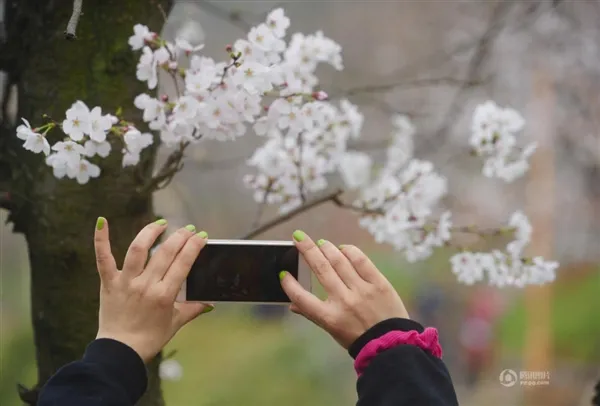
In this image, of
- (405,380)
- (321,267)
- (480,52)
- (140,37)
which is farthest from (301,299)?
(480,52)

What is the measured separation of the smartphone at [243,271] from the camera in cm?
69

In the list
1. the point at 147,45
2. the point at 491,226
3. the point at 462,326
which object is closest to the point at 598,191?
the point at 491,226

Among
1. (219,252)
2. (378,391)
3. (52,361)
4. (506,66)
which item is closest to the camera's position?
(378,391)

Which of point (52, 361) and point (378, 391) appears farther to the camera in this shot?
point (52, 361)

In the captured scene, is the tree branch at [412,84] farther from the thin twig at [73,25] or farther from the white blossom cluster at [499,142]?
the thin twig at [73,25]

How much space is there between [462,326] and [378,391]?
2.06 ft

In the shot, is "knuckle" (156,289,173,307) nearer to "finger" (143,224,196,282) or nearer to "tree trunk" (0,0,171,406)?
A: "finger" (143,224,196,282)

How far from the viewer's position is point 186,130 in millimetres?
869

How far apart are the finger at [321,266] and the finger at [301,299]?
2 centimetres

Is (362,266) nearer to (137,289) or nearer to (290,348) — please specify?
(137,289)

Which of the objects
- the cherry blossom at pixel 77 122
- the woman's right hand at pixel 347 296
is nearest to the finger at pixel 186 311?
the woman's right hand at pixel 347 296

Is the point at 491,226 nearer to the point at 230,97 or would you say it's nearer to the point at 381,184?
the point at 381,184

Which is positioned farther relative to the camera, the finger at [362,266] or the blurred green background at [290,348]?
the blurred green background at [290,348]

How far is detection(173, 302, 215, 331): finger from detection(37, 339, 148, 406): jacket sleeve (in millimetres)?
79
